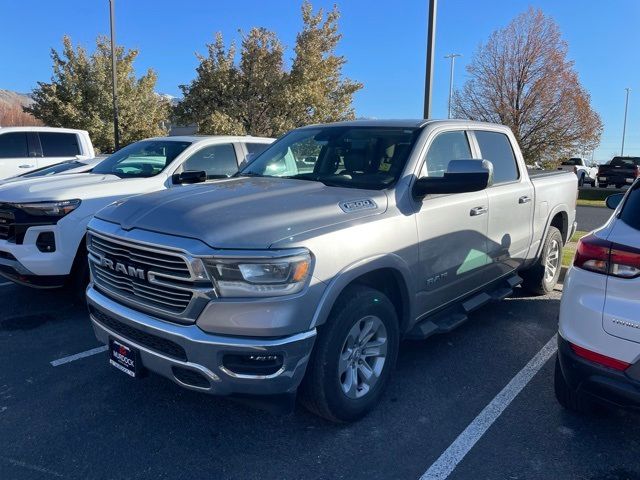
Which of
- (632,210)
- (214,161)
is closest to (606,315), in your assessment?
(632,210)

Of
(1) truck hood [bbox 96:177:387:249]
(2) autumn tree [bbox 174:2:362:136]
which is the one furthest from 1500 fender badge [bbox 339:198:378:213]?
(2) autumn tree [bbox 174:2:362:136]

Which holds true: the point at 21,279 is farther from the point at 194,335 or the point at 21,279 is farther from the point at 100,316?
the point at 194,335

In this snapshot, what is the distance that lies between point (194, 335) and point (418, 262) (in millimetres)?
1590

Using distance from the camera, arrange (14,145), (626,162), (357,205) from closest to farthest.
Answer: (357,205) → (14,145) → (626,162)

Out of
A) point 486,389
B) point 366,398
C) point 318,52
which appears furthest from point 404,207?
point 318,52

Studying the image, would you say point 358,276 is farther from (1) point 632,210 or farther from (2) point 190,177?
(2) point 190,177

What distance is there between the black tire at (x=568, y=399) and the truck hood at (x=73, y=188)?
4.47 metres

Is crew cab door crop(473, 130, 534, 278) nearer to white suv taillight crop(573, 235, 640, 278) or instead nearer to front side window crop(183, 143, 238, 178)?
white suv taillight crop(573, 235, 640, 278)

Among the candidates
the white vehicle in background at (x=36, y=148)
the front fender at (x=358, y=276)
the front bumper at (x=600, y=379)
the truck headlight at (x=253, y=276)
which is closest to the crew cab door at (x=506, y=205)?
the front fender at (x=358, y=276)

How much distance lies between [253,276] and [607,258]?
1.83 meters

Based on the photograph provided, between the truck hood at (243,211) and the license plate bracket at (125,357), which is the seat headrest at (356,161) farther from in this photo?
the license plate bracket at (125,357)

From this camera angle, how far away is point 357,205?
321 centimetres

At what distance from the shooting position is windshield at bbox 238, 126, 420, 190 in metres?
3.76

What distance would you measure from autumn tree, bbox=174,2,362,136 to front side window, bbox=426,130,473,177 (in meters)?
16.6
